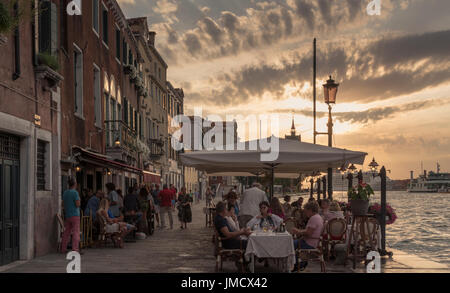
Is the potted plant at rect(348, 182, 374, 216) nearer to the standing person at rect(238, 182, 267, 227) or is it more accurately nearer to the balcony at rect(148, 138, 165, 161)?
the standing person at rect(238, 182, 267, 227)

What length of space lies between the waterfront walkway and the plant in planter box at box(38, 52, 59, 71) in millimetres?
4291

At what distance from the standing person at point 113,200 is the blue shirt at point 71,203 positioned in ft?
11.9

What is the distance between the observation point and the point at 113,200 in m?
17.2

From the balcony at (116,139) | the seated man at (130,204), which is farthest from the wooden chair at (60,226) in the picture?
the balcony at (116,139)

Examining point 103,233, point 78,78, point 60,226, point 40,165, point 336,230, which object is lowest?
point 103,233

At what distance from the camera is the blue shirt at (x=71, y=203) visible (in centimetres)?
1294

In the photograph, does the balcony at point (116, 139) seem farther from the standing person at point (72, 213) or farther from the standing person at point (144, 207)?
the standing person at point (72, 213)

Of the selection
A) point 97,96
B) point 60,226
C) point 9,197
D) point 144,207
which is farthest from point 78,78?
point 9,197

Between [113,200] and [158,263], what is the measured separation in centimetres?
593

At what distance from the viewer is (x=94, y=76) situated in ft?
66.9

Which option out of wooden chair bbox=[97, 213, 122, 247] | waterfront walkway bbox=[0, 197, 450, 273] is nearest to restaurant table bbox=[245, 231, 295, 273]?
waterfront walkway bbox=[0, 197, 450, 273]

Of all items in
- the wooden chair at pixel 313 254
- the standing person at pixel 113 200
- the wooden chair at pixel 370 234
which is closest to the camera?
the wooden chair at pixel 313 254

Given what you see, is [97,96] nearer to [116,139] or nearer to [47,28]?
[116,139]
